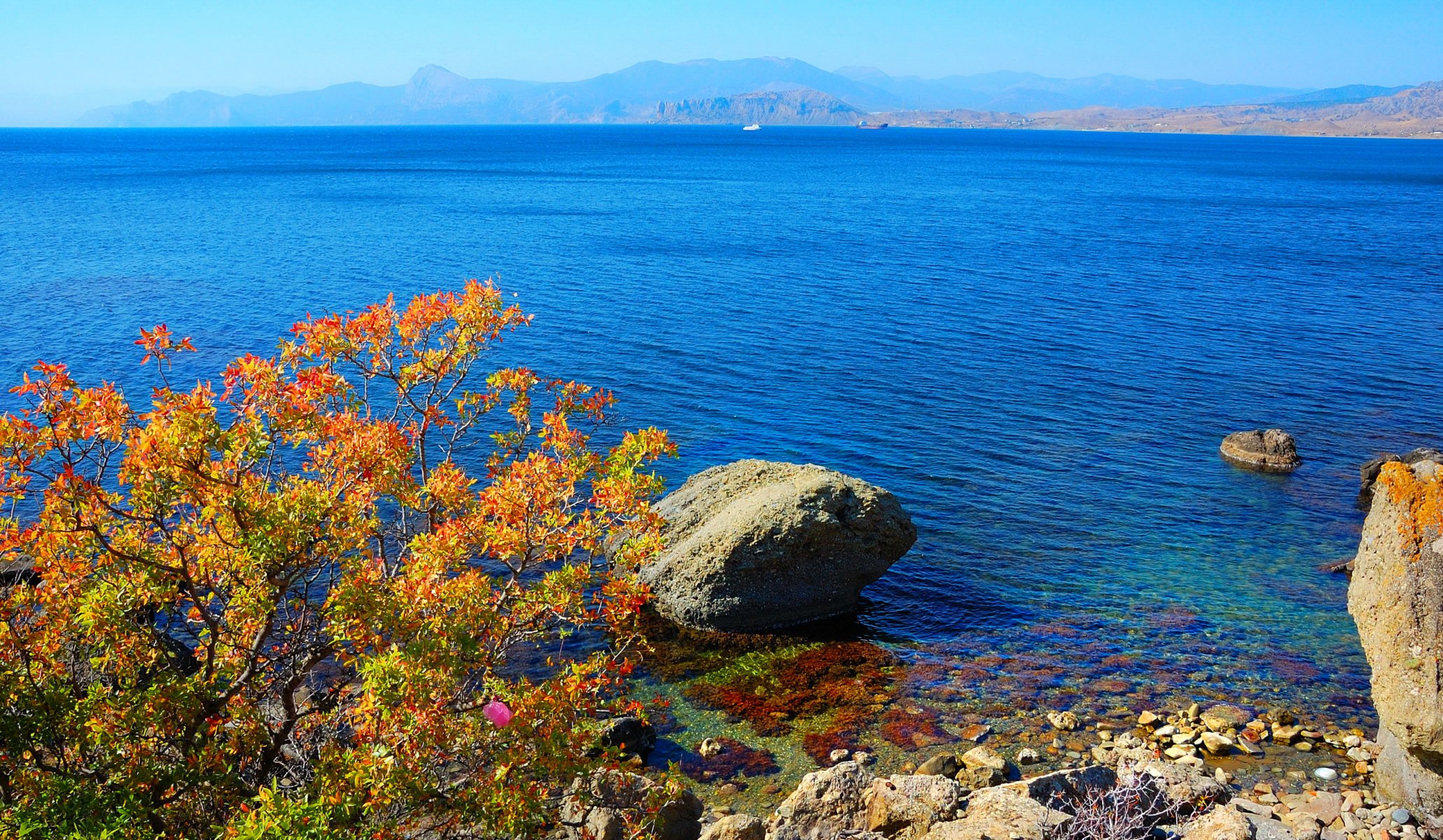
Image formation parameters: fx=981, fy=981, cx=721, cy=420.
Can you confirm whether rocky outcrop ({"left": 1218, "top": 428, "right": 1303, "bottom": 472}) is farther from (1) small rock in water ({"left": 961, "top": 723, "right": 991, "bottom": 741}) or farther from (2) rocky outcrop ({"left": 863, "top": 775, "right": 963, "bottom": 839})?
(2) rocky outcrop ({"left": 863, "top": 775, "right": 963, "bottom": 839})

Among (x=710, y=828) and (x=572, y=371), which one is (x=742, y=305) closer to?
(x=572, y=371)

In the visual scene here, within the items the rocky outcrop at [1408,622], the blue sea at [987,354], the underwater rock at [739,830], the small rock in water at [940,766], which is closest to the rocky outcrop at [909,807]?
the underwater rock at [739,830]

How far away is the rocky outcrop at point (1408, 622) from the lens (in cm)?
1692

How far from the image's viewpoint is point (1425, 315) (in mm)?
64375

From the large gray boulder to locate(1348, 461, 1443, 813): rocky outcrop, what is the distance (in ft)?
40.5

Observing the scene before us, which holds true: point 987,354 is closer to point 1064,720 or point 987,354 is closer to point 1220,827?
point 1064,720

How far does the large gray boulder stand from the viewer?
2705 cm

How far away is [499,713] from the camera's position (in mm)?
11336

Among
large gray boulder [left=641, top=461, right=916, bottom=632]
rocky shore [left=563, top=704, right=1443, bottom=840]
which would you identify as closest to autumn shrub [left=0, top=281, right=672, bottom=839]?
rocky shore [left=563, top=704, right=1443, bottom=840]

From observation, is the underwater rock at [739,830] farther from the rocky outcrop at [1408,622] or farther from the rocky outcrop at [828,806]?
the rocky outcrop at [1408,622]

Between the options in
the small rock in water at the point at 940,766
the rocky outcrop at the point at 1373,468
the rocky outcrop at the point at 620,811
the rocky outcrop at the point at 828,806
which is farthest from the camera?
the rocky outcrop at the point at 1373,468

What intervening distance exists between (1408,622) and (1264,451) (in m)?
24.6

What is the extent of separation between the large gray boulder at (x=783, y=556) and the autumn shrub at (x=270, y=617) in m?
13.6

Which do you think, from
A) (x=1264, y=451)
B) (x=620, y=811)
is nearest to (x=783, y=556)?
(x=620, y=811)
